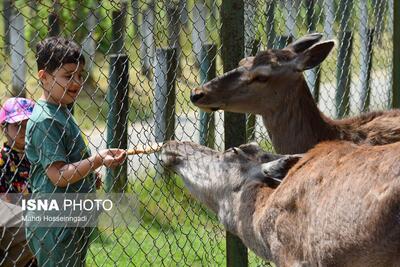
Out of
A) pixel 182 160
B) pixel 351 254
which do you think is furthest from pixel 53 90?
pixel 351 254

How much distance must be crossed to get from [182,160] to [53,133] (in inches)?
30.5

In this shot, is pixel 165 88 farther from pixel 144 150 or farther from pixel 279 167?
pixel 279 167

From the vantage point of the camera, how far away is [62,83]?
4.80 metres

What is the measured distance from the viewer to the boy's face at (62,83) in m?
4.79

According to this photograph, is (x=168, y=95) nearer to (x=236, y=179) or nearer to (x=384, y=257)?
(x=236, y=179)

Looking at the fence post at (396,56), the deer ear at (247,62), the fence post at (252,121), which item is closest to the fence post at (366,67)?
the fence post at (396,56)

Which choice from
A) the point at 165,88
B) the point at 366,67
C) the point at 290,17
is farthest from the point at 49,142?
the point at 366,67

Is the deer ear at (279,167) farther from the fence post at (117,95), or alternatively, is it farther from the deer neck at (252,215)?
the fence post at (117,95)

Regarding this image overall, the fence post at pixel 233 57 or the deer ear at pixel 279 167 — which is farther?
the fence post at pixel 233 57

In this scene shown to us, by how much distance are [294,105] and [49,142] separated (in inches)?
95.9

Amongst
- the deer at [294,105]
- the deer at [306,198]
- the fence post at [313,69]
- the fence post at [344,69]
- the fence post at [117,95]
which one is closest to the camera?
the deer at [306,198]

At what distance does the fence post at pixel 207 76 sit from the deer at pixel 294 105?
1.14 ft

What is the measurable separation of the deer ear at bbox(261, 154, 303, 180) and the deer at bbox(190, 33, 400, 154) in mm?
1462

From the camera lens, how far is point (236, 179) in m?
5.00
